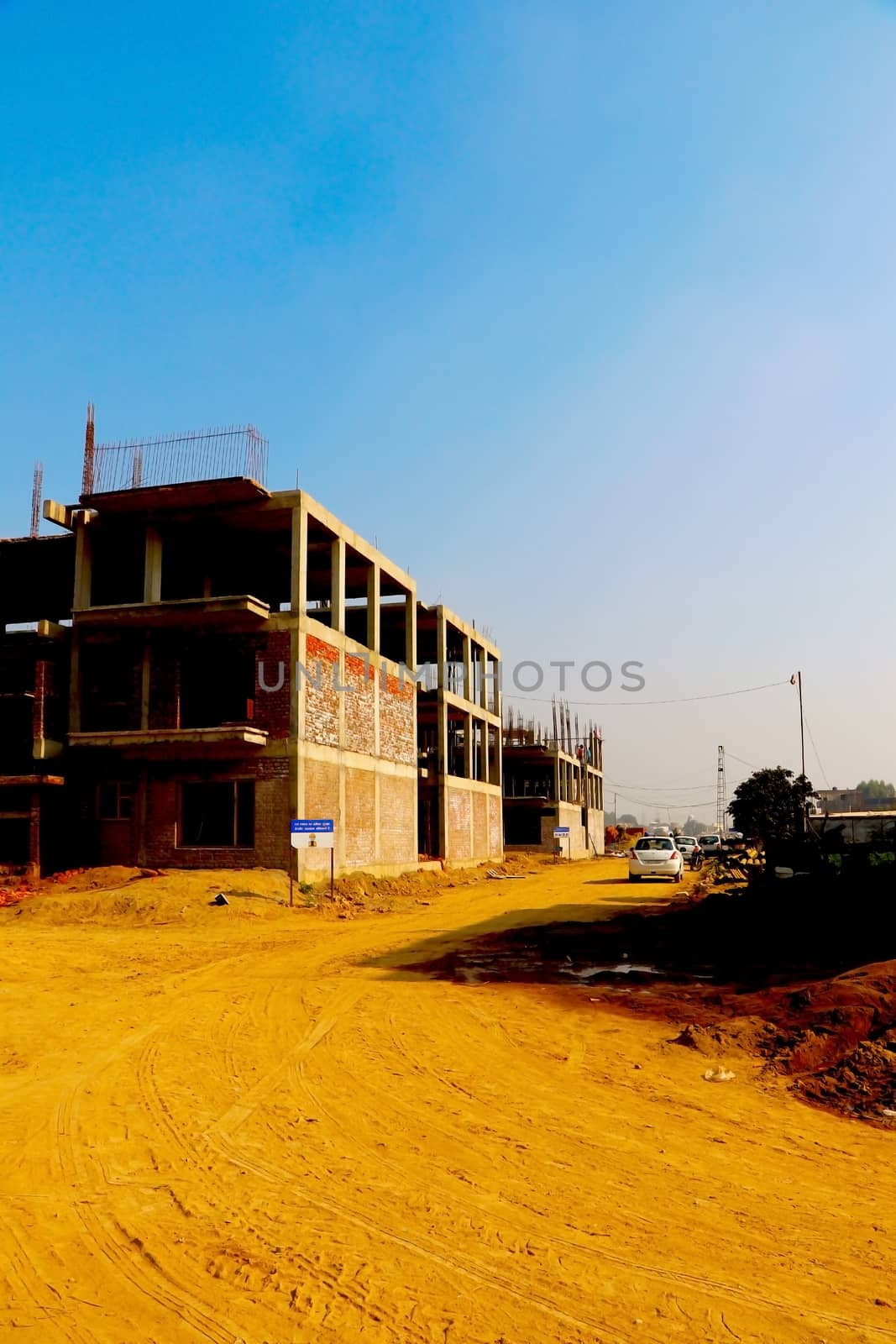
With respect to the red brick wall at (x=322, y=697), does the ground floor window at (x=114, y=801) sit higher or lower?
lower

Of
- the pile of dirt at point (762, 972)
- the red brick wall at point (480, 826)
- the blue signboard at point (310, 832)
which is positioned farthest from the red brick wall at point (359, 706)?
the red brick wall at point (480, 826)

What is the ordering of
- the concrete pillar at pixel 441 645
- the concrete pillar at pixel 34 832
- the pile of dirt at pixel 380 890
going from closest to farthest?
the pile of dirt at pixel 380 890 → the concrete pillar at pixel 34 832 → the concrete pillar at pixel 441 645

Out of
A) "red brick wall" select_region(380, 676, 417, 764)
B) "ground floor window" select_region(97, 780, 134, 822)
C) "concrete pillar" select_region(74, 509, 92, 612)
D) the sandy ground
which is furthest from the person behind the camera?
"red brick wall" select_region(380, 676, 417, 764)

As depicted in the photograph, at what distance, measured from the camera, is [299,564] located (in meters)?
26.6

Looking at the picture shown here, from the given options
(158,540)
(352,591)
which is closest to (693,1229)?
(158,540)

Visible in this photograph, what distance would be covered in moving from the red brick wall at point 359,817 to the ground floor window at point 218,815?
387cm

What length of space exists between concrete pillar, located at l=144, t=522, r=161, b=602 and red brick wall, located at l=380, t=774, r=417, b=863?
1005 centimetres

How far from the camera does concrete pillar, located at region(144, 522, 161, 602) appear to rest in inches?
1080

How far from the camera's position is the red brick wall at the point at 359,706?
30.3 metres

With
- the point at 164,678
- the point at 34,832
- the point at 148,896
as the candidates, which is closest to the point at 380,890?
the point at 148,896

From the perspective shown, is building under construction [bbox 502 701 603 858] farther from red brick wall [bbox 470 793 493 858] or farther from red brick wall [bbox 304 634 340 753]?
red brick wall [bbox 304 634 340 753]

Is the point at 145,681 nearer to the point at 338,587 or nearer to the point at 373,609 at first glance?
the point at 338,587

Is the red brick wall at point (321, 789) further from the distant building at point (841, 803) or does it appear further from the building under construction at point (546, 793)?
the building under construction at point (546, 793)

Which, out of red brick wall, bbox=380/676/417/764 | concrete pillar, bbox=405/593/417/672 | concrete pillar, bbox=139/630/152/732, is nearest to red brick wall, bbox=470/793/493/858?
red brick wall, bbox=380/676/417/764
